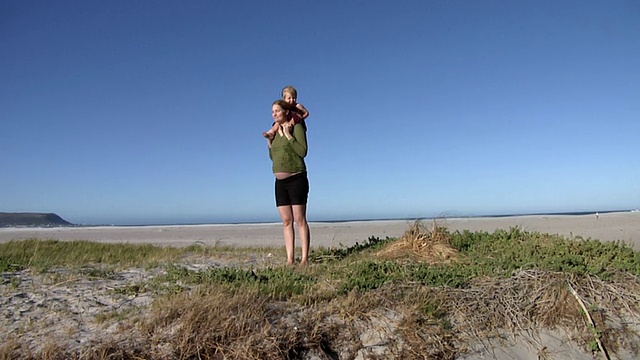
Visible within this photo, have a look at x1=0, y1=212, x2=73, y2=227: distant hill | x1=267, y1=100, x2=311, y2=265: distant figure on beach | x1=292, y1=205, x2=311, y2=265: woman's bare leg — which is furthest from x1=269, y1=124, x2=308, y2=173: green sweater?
x1=0, y1=212, x2=73, y2=227: distant hill

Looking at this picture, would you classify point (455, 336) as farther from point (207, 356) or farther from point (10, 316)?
point (10, 316)

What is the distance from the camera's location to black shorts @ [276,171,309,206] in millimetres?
6059

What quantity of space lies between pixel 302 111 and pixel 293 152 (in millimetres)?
585

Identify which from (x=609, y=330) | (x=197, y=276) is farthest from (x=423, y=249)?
(x=197, y=276)

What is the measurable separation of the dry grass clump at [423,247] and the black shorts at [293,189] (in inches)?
56.6

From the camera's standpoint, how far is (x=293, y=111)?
6180mm

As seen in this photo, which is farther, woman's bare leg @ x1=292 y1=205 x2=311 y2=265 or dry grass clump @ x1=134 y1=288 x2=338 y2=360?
woman's bare leg @ x1=292 y1=205 x2=311 y2=265

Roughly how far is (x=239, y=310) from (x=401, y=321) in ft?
4.18

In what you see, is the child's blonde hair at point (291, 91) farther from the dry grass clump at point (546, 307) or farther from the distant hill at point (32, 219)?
the distant hill at point (32, 219)

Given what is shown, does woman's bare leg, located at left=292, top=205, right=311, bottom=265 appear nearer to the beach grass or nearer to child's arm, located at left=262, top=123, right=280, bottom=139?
the beach grass

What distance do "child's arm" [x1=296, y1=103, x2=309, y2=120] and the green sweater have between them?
0.52 feet

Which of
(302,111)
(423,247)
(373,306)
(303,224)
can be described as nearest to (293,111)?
(302,111)

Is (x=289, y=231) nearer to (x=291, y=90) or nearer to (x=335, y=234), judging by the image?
(x=291, y=90)

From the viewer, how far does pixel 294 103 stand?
620 cm
